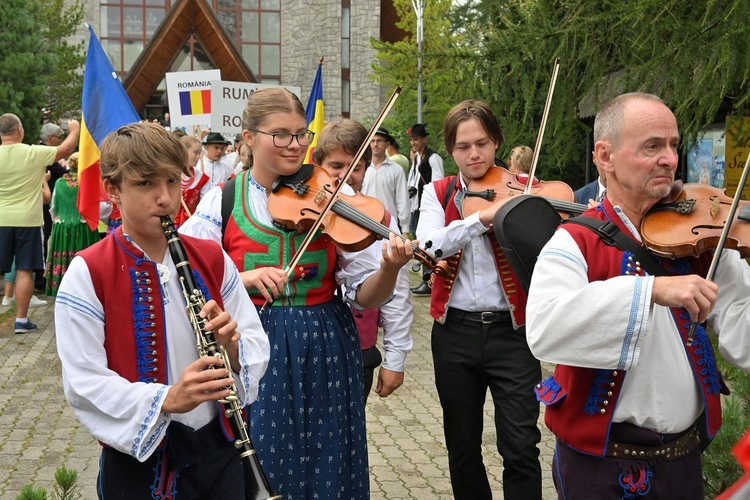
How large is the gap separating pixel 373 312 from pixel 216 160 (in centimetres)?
762

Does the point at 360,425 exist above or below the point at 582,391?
below

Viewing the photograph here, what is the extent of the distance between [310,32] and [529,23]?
33.3 m

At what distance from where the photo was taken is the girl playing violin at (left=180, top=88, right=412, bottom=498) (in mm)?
3434

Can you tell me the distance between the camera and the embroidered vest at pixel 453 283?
416cm

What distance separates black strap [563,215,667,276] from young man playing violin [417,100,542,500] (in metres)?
1.40

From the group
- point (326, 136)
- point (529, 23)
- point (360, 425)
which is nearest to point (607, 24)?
point (529, 23)

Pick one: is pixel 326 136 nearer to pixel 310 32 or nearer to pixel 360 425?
pixel 360 425

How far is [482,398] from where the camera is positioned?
4.34m

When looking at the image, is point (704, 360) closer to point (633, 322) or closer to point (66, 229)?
point (633, 322)

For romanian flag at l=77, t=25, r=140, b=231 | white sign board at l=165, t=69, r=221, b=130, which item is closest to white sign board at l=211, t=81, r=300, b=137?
white sign board at l=165, t=69, r=221, b=130

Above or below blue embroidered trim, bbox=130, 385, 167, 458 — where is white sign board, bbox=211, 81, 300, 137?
above

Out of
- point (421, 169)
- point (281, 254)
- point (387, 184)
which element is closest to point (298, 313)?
→ point (281, 254)

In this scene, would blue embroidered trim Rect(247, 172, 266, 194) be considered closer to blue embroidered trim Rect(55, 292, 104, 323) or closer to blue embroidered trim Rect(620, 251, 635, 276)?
blue embroidered trim Rect(55, 292, 104, 323)

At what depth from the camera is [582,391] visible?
261cm
